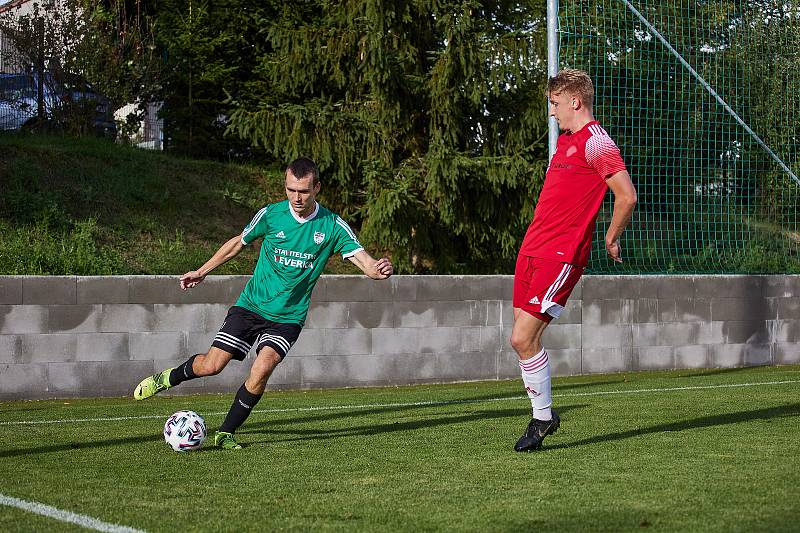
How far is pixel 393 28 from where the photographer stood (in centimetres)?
1529

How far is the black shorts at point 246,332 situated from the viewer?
22.8 feet

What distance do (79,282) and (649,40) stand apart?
8.32m

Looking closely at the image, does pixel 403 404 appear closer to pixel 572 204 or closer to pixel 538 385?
pixel 538 385

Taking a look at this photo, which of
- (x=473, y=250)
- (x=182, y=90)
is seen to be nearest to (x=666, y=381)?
(x=473, y=250)

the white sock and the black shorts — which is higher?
the black shorts

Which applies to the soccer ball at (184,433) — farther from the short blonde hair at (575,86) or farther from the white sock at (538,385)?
the short blonde hair at (575,86)

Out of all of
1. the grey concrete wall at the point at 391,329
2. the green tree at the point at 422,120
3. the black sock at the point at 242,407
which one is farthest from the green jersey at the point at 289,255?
the green tree at the point at 422,120

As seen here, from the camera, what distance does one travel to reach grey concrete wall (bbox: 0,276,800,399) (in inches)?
439

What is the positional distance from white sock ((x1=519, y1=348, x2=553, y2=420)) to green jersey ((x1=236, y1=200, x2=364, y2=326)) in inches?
57.1

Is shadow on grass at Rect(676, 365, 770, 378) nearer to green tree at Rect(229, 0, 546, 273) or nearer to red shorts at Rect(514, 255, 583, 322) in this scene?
green tree at Rect(229, 0, 546, 273)

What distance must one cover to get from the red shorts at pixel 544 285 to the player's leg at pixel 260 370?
5.24ft

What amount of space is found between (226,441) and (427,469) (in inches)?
67.2

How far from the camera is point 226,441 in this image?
22.5 feet

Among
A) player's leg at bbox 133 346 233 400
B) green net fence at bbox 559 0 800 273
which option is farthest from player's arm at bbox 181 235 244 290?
green net fence at bbox 559 0 800 273
